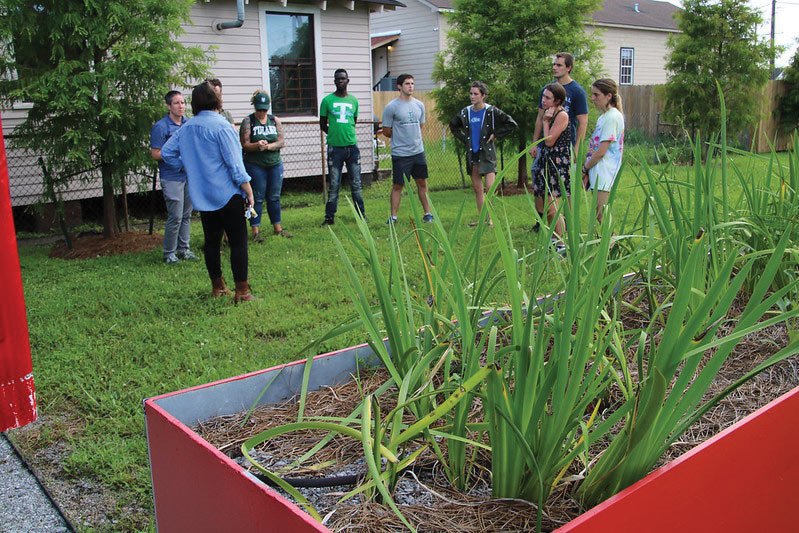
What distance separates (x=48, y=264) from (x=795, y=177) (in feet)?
24.3

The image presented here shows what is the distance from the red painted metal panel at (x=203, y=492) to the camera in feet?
4.37

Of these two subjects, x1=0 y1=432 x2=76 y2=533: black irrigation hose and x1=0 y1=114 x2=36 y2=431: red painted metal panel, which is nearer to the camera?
x1=0 y1=114 x2=36 y2=431: red painted metal panel

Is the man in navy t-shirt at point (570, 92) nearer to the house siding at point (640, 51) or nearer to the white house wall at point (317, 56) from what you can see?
the white house wall at point (317, 56)

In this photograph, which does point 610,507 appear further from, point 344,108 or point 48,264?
point 344,108

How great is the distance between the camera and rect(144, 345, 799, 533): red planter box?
1.35 meters

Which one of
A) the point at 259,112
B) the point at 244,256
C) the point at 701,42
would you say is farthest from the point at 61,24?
the point at 701,42

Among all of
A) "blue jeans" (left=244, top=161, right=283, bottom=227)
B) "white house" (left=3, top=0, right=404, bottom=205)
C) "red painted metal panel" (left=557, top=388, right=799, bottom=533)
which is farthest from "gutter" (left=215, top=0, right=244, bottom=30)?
"red painted metal panel" (left=557, top=388, right=799, bottom=533)

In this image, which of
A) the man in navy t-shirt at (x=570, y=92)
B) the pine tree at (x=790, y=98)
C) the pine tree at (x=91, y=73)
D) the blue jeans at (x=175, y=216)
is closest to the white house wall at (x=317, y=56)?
the pine tree at (x=91, y=73)

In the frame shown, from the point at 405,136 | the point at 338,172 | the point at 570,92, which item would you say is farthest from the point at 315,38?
the point at 570,92

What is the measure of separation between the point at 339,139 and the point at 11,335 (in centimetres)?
779

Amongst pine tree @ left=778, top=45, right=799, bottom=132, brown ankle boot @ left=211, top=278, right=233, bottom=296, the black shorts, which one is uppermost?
pine tree @ left=778, top=45, right=799, bottom=132

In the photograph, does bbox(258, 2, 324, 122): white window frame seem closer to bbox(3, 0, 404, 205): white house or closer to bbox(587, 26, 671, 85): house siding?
bbox(3, 0, 404, 205): white house

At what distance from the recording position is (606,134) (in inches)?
249

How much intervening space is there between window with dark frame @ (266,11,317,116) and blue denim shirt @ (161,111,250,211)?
27.3 ft
